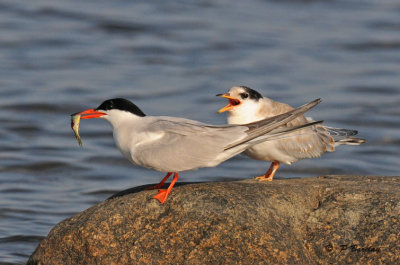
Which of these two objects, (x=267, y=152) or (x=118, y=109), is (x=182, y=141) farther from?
(x=267, y=152)

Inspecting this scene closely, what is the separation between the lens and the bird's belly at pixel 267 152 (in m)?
6.57

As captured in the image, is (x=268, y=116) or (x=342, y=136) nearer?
(x=268, y=116)

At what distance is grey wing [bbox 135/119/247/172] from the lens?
5.63 metres

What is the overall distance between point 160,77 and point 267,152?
687 cm

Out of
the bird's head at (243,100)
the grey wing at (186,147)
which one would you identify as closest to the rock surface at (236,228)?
the grey wing at (186,147)

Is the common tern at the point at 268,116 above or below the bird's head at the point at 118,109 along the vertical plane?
below

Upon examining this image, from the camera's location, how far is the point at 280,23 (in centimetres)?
1625

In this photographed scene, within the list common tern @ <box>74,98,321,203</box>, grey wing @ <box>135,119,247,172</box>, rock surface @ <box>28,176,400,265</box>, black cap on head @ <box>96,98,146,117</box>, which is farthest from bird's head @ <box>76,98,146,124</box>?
rock surface @ <box>28,176,400,265</box>

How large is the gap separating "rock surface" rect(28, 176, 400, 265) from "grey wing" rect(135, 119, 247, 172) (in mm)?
195

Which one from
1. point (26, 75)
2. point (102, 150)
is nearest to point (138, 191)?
point (102, 150)

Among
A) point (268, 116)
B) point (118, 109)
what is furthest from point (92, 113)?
point (268, 116)

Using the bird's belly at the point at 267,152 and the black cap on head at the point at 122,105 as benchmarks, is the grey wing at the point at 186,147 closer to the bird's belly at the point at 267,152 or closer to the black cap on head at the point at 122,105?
the black cap on head at the point at 122,105

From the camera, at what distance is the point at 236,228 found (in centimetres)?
524

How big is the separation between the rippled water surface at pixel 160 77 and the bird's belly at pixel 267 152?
92.9 inches
